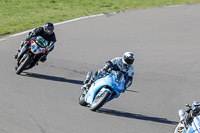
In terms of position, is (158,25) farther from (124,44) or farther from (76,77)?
(76,77)

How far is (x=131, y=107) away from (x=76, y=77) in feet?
10.3

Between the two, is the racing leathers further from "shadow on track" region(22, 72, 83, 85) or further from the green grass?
the green grass

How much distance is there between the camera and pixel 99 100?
1069 centimetres

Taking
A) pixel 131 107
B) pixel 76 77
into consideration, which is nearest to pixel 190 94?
pixel 131 107

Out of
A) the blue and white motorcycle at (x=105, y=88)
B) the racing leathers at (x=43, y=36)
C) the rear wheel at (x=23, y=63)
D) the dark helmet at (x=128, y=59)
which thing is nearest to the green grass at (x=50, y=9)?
the racing leathers at (x=43, y=36)

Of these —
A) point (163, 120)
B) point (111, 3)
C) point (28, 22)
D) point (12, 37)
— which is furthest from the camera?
point (111, 3)

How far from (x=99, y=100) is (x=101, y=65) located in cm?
540

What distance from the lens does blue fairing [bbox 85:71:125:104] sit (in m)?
10.8

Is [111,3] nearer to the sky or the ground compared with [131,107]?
nearer to the sky

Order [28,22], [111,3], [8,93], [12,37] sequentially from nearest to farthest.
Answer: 1. [8,93]
2. [12,37]
3. [28,22]
4. [111,3]

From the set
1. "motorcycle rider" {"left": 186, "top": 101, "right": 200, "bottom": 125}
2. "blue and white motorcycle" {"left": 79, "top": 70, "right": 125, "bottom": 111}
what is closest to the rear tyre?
"blue and white motorcycle" {"left": 79, "top": 70, "right": 125, "bottom": 111}

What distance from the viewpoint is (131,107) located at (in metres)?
11.8

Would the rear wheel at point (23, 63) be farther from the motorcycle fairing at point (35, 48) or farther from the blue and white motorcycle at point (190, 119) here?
the blue and white motorcycle at point (190, 119)

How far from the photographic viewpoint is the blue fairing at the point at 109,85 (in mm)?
10758
